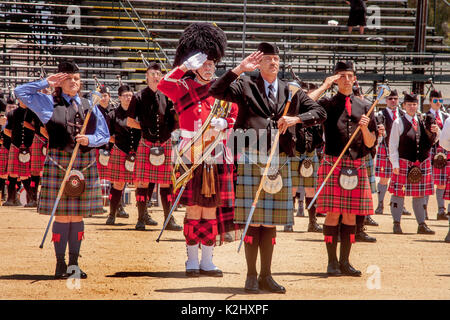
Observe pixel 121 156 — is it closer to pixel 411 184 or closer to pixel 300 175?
pixel 300 175

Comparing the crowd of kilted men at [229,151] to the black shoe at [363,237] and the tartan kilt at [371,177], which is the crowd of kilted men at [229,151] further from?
the black shoe at [363,237]

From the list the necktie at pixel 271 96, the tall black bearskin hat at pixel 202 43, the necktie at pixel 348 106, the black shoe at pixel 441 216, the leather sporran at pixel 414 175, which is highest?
the tall black bearskin hat at pixel 202 43

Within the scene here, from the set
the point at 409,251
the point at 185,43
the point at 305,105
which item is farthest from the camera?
the point at 409,251

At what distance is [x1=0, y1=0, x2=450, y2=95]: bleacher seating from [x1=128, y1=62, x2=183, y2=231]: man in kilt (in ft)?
A: 31.7

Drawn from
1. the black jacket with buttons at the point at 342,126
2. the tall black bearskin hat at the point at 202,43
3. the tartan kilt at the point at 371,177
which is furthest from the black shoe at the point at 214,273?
the tartan kilt at the point at 371,177

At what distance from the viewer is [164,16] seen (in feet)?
73.6

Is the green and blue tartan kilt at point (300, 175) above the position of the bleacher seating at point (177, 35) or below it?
below

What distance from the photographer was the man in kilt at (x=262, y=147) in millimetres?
5094

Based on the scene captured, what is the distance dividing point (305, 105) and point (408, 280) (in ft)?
5.38

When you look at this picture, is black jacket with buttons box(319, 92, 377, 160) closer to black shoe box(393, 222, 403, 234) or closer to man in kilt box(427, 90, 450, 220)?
black shoe box(393, 222, 403, 234)

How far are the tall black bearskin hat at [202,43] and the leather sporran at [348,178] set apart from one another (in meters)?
1.43

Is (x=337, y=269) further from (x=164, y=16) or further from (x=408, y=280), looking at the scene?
(x=164, y=16)

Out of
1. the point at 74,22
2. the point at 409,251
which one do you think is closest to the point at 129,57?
the point at 74,22

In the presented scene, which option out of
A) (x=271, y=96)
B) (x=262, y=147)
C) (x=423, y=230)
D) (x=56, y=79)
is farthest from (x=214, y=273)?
(x=423, y=230)
